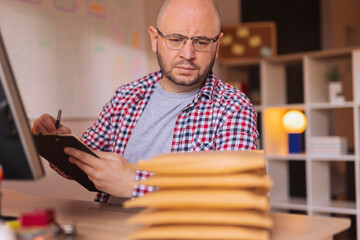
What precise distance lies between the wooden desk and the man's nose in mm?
532

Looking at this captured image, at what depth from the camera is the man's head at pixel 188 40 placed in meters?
1.47

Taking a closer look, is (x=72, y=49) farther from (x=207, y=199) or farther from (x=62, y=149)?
(x=207, y=199)

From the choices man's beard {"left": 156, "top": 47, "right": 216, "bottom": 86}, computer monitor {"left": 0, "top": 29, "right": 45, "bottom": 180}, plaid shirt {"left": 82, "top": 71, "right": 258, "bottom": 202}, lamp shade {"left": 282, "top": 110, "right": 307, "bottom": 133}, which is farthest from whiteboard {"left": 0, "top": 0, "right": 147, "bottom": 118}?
computer monitor {"left": 0, "top": 29, "right": 45, "bottom": 180}

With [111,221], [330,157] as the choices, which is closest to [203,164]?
[111,221]

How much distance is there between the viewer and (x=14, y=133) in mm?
779

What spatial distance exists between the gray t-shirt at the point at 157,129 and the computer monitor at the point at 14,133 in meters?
0.82

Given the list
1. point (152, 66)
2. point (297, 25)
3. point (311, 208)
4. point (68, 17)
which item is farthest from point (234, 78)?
point (297, 25)

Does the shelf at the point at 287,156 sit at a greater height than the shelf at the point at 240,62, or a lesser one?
lesser

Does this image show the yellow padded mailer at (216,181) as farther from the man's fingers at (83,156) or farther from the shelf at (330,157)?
the shelf at (330,157)

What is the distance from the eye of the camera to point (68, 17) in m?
3.38

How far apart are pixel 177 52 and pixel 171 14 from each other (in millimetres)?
138

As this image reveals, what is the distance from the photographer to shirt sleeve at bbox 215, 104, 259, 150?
1.38 m

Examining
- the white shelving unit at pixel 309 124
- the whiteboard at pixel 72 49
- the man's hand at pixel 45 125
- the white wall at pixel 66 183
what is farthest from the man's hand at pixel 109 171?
the white shelving unit at pixel 309 124

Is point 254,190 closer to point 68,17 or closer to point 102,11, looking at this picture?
point 68,17
